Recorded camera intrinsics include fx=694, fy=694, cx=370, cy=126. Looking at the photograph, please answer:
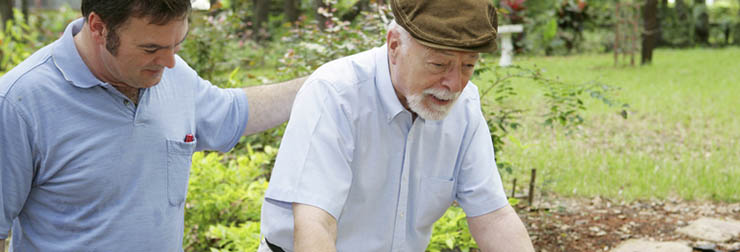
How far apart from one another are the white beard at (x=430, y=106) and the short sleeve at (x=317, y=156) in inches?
7.9

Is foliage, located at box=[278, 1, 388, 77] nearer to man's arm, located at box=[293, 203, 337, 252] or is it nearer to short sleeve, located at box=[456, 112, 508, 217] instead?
short sleeve, located at box=[456, 112, 508, 217]

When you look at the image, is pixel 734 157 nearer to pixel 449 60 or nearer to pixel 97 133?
pixel 449 60

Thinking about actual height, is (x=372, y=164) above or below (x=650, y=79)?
above

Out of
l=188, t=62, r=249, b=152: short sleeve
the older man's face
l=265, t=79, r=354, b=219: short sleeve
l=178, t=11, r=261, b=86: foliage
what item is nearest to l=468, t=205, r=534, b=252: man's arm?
the older man's face

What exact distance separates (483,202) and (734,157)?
553cm

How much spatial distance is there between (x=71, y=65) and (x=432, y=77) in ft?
3.27

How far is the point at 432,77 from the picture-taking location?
77.6 inches

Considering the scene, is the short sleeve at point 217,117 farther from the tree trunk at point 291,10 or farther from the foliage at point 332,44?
the tree trunk at point 291,10

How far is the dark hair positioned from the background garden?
65.3 inches

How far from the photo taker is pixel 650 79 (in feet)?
39.5

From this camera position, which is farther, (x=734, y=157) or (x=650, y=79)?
(x=650, y=79)

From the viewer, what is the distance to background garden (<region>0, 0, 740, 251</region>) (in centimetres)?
411

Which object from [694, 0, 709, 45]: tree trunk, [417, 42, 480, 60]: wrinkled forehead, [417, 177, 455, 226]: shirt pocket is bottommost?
[694, 0, 709, 45]: tree trunk

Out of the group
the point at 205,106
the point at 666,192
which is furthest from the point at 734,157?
the point at 205,106
